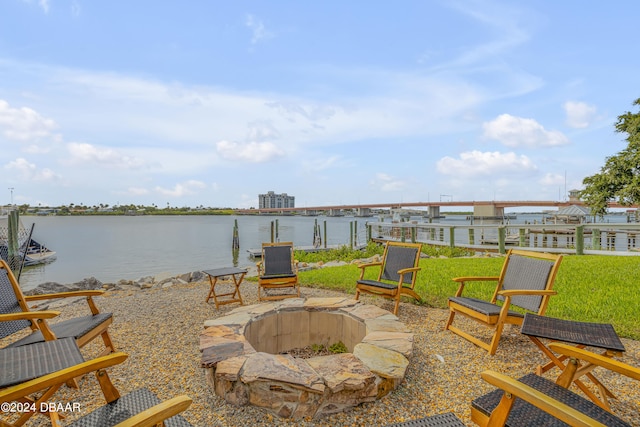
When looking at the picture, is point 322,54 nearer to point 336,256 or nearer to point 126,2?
point 126,2

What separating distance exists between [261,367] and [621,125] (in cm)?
1362

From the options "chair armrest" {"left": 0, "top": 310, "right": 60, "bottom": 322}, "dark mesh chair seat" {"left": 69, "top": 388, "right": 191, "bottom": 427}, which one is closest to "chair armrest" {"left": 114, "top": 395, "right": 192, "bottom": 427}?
"dark mesh chair seat" {"left": 69, "top": 388, "right": 191, "bottom": 427}

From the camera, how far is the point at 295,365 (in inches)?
94.0

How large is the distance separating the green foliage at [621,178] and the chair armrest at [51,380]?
11668 mm

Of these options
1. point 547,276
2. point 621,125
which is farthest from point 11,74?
point 621,125

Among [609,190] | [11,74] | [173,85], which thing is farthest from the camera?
[609,190]

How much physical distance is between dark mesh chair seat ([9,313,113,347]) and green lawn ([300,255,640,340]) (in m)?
3.79

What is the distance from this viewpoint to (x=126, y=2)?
18.5 ft

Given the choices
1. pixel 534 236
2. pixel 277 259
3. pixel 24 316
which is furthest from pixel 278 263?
pixel 534 236

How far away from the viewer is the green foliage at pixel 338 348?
3504 mm

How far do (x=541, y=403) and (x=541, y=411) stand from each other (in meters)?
0.37

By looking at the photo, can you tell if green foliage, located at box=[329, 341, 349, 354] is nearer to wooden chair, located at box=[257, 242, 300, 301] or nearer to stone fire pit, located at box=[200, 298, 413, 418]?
stone fire pit, located at box=[200, 298, 413, 418]

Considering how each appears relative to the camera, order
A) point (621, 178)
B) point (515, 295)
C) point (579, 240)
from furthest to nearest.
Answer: point (579, 240), point (621, 178), point (515, 295)

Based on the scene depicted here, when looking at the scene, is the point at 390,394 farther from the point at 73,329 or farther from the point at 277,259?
the point at 277,259
